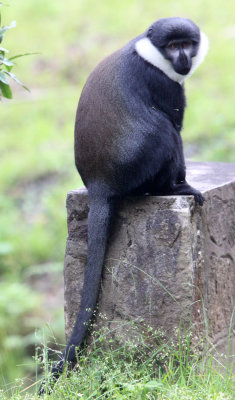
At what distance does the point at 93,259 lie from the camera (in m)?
3.35

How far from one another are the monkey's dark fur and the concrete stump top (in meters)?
0.12

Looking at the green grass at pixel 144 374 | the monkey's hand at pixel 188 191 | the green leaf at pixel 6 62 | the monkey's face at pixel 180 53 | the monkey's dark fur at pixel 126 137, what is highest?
the monkey's face at pixel 180 53

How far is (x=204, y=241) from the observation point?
3.52 m

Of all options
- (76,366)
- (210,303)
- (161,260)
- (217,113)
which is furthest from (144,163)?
(217,113)

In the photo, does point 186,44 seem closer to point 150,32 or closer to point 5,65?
point 150,32

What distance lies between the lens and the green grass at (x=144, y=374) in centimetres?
285

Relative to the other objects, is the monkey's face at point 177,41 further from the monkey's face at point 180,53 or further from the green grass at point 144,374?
Answer: the green grass at point 144,374

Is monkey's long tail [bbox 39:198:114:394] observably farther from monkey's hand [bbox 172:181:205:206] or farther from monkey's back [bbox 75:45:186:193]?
monkey's hand [bbox 172:181:205:206]

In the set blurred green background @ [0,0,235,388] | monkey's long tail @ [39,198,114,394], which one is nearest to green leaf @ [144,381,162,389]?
monkey's long tail @ [39,198,114,394]

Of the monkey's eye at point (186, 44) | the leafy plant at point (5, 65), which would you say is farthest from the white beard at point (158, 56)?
the leafy plant at point (5, 65)

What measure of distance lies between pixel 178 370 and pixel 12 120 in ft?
21.0

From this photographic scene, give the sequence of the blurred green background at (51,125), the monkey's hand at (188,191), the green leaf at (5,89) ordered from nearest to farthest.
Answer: the green leaf at (5,89), the monkey's hand at (188,191), the blurred green background at (51,125)

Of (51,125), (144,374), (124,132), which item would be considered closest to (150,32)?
(124,132)

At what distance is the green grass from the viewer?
112 inches
